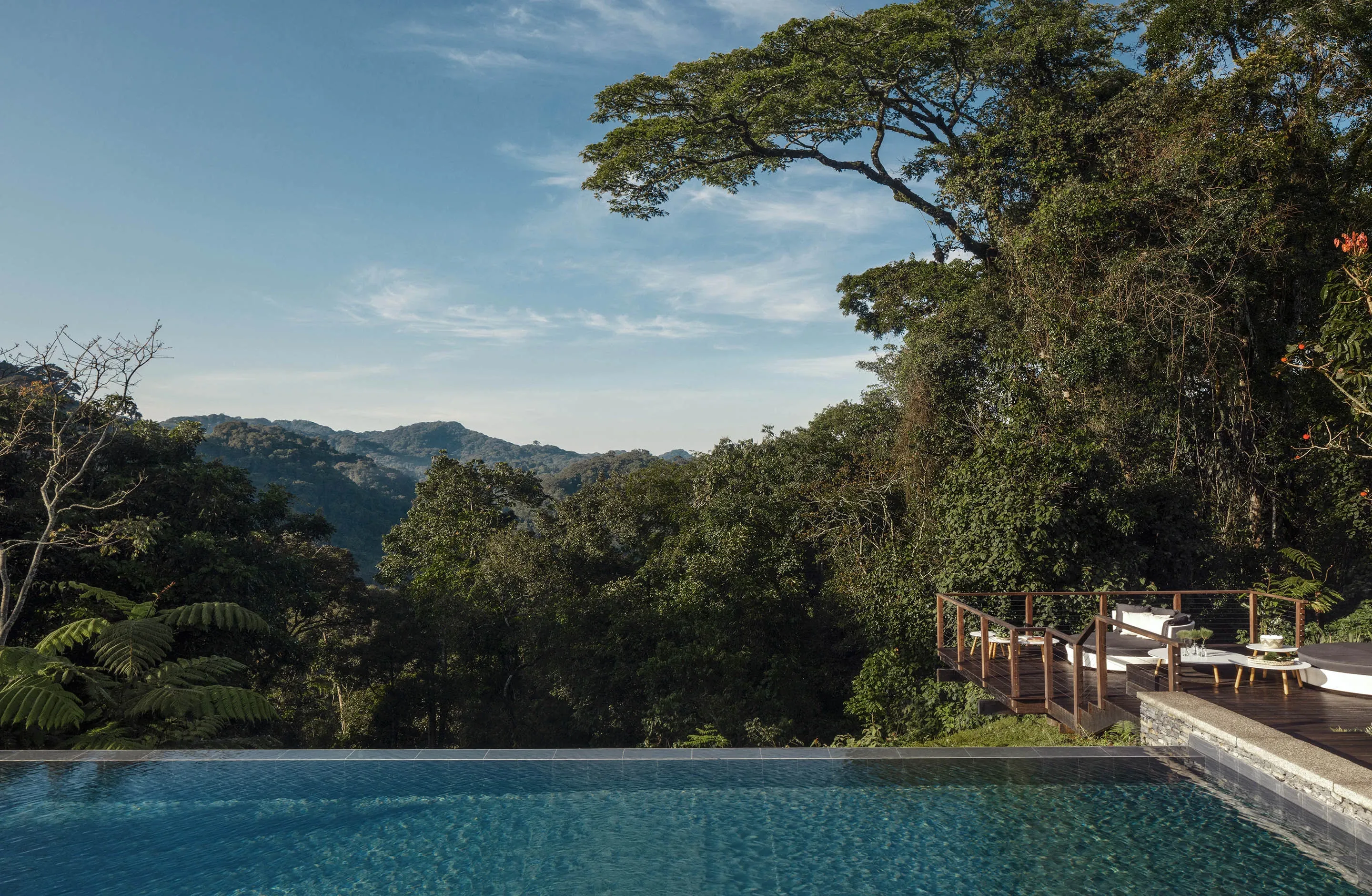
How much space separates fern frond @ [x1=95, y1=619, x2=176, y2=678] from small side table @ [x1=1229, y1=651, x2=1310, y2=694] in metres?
10.5

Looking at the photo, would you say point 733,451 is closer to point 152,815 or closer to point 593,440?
point 593,440

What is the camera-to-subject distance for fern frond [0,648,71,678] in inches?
279

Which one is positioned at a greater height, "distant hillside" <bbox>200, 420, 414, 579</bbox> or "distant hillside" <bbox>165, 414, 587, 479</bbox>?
"distant hillside" <bbox>165, 414, 587, 479</bbox>

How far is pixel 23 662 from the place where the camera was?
718 cm

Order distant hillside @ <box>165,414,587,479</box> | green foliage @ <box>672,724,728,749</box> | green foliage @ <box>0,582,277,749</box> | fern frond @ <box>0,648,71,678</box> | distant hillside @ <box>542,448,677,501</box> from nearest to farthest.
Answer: green foliage @ <box>0,582,277,749</box> → fern frond @ <box>0,648,71,678</box> → green foliage @ <box>672,724,728,749</box> → distant hillside @ <box>542,448,677,501</box> → distant hillside @ <box>165,414,587,479</box>

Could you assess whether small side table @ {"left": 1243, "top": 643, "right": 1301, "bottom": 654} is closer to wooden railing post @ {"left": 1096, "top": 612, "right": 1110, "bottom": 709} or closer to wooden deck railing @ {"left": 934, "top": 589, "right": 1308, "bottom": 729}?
wooden deck railing @ {"left": 934, "top": 589, "right": 1308, "bottom": 729}

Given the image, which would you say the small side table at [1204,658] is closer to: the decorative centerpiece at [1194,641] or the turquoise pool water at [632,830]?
the decorative centerpiece at [1194,641]

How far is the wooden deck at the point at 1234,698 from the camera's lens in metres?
5.92

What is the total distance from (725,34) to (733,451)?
9.92 meters

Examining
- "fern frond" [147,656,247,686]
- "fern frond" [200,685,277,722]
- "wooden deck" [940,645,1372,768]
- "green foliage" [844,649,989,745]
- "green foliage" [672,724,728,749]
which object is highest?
"wooden deck" [940,645,1372,768]

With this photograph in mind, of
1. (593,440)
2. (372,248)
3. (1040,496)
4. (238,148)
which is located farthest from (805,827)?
(593,440)

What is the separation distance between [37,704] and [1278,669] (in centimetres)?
1068

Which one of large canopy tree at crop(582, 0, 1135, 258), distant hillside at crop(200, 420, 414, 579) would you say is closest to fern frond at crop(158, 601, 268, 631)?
large canopy tree at crop(582, 0, 1135, 258)

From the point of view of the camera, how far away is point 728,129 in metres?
16.7
